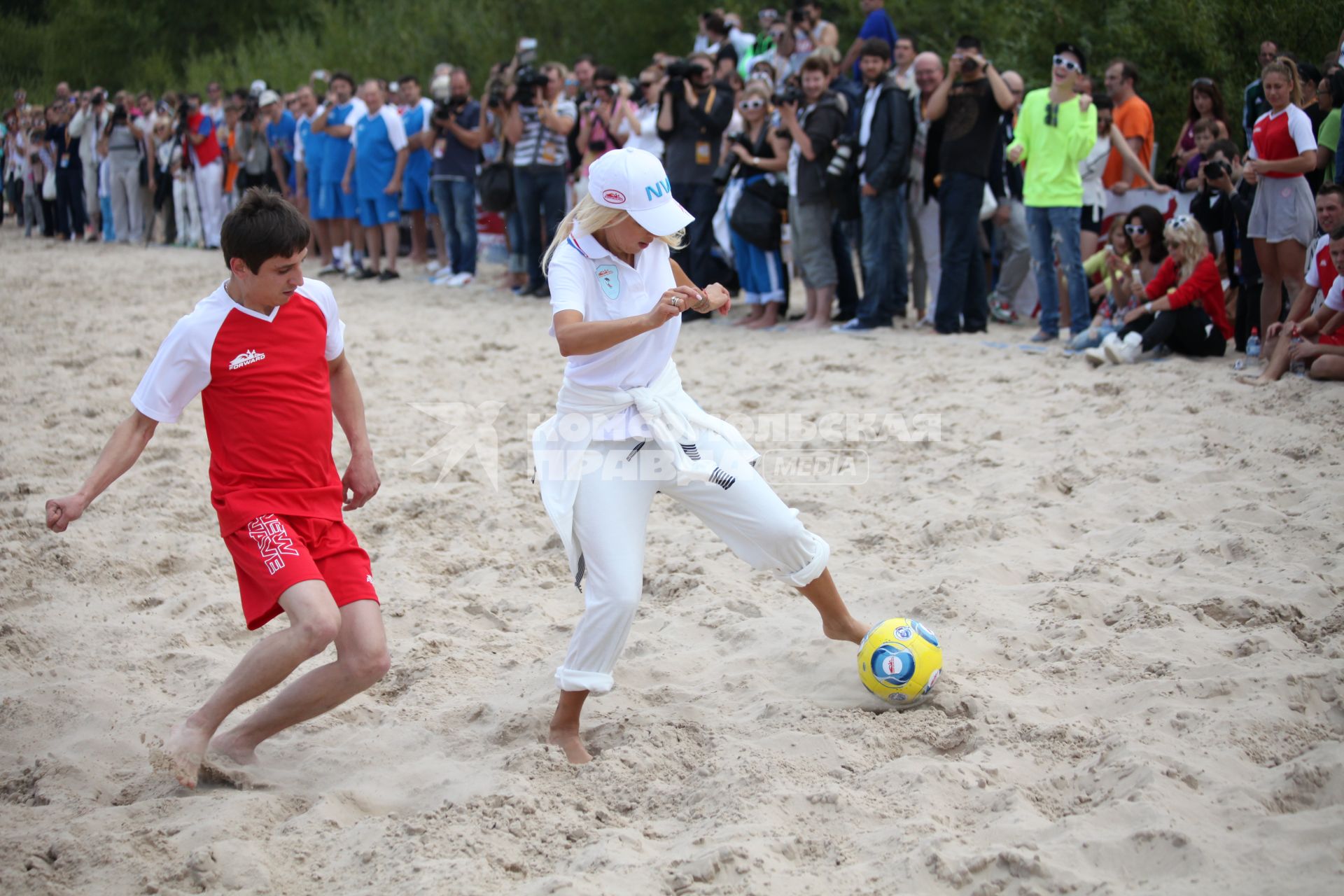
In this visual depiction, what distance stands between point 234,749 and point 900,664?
87.8 inches

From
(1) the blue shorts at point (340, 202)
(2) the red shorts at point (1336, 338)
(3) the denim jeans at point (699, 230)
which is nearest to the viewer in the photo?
(2) the red shorts at point (1336, 338)

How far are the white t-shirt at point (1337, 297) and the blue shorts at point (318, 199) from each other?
11088mm

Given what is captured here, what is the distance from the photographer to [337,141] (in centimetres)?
1413

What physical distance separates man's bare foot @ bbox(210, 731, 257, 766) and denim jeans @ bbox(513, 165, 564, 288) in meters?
8.77

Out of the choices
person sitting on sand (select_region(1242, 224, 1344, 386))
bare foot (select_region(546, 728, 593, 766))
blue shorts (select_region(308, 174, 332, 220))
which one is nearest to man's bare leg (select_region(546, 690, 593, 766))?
bare foot (select_region(546, 728, 593, 766))

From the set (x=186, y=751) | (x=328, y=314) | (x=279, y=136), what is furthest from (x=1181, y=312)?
(x=279, y=136)

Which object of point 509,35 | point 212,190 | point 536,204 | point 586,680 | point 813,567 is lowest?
point 586,680

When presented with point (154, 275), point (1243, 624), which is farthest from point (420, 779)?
point (154, 275)

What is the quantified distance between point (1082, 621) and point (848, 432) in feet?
9.04

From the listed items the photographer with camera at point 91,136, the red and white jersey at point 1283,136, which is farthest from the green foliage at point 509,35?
the photographer with camera at point 91,136

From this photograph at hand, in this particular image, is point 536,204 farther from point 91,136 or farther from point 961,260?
point 91,136

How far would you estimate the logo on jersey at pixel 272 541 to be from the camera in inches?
142

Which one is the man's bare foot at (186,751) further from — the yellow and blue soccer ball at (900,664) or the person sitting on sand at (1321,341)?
the person sitting on sand at (1321,341)

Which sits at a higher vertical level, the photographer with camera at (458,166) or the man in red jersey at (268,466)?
the photographer with camera at (458,166)
